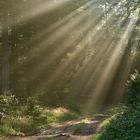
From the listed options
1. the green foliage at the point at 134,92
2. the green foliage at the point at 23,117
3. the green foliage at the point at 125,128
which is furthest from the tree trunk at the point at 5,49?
the green foliage at the point at 125,128

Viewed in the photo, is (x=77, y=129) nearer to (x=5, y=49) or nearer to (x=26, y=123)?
(x=26, y=123)

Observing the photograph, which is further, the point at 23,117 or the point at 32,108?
the point at 32,108

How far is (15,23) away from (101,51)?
21232 millimetres

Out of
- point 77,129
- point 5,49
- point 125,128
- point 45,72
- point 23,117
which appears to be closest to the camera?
point 125,128

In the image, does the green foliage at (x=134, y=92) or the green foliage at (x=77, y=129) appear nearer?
the green foliage at (x=77, y=129)

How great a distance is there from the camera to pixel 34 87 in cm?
3105

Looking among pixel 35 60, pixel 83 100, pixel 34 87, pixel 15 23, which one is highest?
pixel 15 23

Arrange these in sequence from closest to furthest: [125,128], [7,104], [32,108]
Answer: [125,128]
[7,104]
[32,108]

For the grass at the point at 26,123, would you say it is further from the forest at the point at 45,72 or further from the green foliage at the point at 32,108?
the green foliage at the point at 32,108

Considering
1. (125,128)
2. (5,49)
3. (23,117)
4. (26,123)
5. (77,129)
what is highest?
(5,49)

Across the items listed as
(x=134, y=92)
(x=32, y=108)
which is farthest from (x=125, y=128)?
(x=32, y=108)

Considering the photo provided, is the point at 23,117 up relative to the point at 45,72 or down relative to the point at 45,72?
down

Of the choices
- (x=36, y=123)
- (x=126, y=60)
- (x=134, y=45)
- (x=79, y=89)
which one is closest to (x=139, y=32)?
(x=134, y=45)

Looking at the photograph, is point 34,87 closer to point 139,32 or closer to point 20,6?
point 20,6
